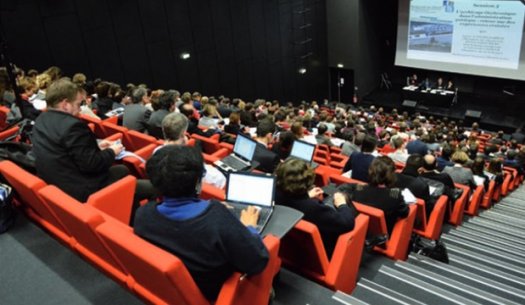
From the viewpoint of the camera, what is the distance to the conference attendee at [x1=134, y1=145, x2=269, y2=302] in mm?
1821

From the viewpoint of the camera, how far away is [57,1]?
27.4 ft

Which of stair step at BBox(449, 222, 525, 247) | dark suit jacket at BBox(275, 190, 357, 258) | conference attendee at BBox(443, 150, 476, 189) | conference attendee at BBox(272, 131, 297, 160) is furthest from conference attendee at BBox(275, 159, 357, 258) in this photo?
conference attendee at BBox(443, 150, 476, 189)

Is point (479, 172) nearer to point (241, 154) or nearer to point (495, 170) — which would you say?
point (495, 170)

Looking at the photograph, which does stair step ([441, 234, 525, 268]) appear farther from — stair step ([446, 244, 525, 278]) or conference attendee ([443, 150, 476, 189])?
conference attendee ([443, 150, 476, 189])

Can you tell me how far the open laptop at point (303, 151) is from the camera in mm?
4594

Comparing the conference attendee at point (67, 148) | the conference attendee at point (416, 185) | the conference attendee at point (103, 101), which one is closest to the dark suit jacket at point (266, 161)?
the conference attendee at point (416, 185)

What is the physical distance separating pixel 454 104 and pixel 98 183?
14509mm

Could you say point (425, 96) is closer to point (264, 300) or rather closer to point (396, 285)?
point (396, 285)

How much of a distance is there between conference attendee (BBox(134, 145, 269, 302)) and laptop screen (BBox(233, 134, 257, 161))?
237 centimetres

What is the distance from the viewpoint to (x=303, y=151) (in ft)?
15.3

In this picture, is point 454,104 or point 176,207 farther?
point 454,104

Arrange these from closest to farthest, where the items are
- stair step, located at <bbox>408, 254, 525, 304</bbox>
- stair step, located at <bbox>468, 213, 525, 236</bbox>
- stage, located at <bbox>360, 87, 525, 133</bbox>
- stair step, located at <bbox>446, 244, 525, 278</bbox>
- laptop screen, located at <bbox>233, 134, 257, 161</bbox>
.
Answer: stair step, located at <bbox>408, 254, 525, 304</bbox>, stair step, located at <bbox>446, 244, 525, 278</bbox>, laptop screen, located at <bbox>233, 134, 257, 161</bbox>, stair step, located at <bbox>468, 213, 525, 236</bbox>, stage, located at <bbox>360, 87, 525, 133</bbox>

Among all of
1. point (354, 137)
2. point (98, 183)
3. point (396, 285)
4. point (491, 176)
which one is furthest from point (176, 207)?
point (491, 176)

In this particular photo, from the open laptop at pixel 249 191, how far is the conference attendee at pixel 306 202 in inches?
3.6
